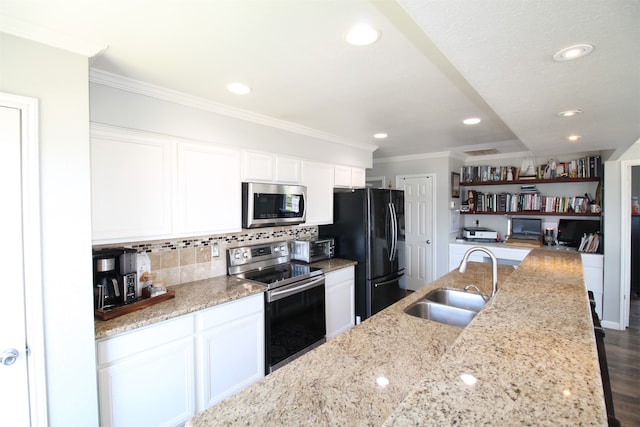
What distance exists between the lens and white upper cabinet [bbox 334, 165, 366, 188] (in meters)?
3.65

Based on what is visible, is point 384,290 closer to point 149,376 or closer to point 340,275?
point 340,275

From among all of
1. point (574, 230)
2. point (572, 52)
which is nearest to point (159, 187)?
Answer: point (572, 52)

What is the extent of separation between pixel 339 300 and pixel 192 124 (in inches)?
87.4

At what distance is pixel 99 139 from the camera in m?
1.88

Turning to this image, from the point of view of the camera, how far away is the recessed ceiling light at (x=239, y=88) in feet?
6.77

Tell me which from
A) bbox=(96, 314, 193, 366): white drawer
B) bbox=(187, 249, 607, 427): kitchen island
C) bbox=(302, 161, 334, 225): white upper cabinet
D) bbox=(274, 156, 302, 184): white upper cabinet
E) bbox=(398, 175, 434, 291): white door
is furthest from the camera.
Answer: bbox=(398, 175, 434, 291): white door

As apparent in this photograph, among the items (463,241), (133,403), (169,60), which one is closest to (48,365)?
(133,403)

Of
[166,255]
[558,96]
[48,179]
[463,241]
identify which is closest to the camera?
[48,179]

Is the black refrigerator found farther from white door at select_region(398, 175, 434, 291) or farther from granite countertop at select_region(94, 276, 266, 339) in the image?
granite countertop at select_region(94, 276, 266, 339)

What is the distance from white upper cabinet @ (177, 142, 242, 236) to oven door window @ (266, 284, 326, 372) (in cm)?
78

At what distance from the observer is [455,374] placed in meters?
0.70

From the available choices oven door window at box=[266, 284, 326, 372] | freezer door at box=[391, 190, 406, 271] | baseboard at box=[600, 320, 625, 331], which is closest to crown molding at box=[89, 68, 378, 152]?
freezer door at box=[391, 190, 406, 271]

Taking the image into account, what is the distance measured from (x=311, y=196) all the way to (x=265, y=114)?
3.27ft

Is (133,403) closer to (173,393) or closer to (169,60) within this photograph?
(173,393)
